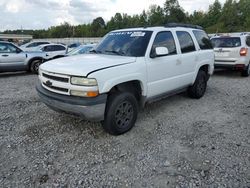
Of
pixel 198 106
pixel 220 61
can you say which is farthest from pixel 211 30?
pixel 198 106

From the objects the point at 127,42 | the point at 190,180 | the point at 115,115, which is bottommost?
the point at 190,180

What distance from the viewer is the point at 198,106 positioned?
5.59m

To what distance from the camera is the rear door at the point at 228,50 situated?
877cm

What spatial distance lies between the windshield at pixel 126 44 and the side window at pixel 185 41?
102cm

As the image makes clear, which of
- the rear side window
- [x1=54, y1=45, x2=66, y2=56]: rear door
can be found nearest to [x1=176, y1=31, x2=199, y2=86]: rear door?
the rear side window

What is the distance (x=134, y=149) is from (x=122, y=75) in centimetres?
120

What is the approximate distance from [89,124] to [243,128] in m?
2.96

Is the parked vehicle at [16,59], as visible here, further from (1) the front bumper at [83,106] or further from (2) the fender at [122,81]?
(2) the fender at [122,81]

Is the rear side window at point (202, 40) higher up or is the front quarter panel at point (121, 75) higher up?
the rear side window at point (202, 40)

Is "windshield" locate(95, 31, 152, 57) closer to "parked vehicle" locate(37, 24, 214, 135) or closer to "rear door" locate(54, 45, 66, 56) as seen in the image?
"parked vehicle" locate(37, 24, 214, 135)

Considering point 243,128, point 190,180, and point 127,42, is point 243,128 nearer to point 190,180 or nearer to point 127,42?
point 190,180

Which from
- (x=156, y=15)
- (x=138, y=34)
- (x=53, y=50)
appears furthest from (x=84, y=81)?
(x=156, y=15)

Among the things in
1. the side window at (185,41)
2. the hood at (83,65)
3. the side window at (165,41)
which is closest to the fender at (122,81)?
the hood at (83,65)

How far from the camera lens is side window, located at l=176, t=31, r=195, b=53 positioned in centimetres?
514
